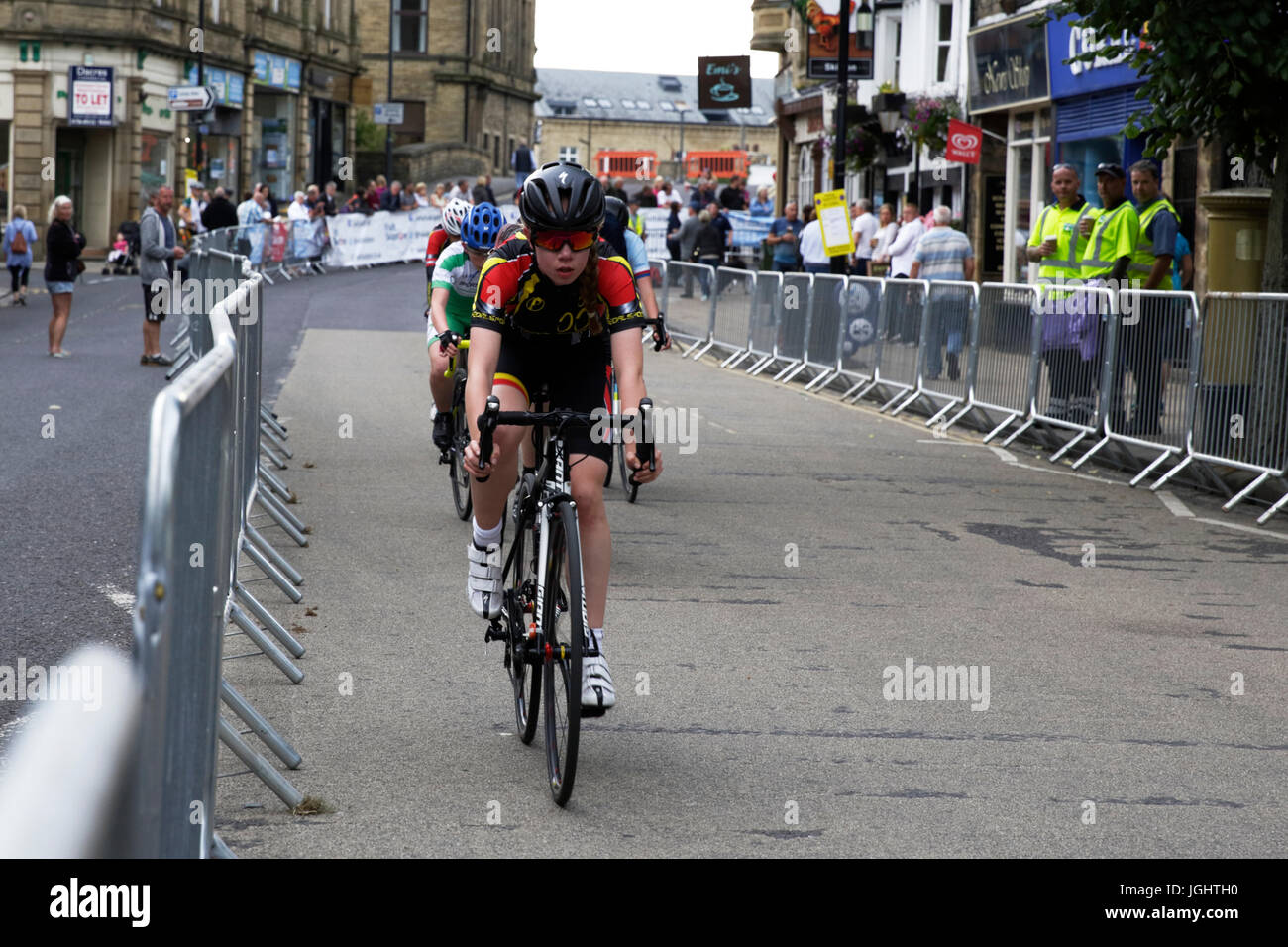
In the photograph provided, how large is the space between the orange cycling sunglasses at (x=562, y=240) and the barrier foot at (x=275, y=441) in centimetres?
762

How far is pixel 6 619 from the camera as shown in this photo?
7.26m

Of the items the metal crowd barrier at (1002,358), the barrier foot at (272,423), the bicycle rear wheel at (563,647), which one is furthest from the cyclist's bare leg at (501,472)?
the metal crowd barrier at (1002,358)

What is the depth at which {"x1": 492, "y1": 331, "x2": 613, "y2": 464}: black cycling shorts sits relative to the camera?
5.76m

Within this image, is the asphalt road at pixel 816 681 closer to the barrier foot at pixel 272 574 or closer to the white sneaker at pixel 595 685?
the barrier foot at pixel 272 574

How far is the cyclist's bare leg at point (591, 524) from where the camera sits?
5.45m

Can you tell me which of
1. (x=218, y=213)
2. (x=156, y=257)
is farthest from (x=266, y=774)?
(x=218, y=213)

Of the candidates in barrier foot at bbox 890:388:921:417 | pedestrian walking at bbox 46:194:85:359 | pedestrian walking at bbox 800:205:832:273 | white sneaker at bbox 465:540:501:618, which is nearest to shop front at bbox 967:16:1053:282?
pedestrian walking at bbox 800:205:832:273

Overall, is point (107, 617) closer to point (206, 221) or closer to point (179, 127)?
point (206, 221)

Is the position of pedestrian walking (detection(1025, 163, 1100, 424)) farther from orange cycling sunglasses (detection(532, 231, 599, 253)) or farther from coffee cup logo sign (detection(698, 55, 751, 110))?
coffee cup logo sign (detection(698, 55, 751, 110))

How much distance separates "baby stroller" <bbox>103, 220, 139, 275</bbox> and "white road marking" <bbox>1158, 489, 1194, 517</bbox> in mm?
31818

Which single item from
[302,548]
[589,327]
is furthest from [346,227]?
[589,327]

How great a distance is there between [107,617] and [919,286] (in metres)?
11.1

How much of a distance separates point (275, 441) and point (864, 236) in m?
16.3
